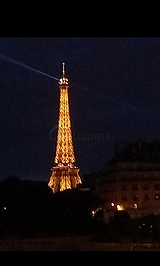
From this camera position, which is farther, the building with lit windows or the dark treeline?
the building with lit windows

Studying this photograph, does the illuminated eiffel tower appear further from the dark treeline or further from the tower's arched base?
the dark treeline

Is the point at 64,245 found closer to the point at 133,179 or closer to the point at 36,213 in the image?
the point at 36,213

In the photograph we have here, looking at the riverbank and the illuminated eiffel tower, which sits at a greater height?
the illuminated eiffel tower

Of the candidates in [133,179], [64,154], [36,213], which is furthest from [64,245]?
[64,154]

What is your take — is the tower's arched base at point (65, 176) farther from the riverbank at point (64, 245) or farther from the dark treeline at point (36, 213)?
the riverbank at point (64, 245)

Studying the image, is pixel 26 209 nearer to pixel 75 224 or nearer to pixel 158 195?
pixel 75 224

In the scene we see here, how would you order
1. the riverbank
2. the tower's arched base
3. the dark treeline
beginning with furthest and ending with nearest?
the tower's arched base
the dark treeline
the riverbank

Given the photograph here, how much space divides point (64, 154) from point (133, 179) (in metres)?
2.89

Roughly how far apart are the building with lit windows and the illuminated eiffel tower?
1.49 metres

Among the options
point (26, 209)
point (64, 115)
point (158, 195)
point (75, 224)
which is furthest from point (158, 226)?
point (64, 115)

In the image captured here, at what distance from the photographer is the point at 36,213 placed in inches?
457

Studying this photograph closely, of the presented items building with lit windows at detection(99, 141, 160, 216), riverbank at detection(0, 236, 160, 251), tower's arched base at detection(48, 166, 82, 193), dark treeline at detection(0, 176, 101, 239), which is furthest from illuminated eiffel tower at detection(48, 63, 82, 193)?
riverbank at detection(0, 236, 160, 251)

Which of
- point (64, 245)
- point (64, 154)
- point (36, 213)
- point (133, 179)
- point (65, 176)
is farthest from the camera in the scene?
point (64, 154)

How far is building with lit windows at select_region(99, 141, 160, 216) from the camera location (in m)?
14.9
